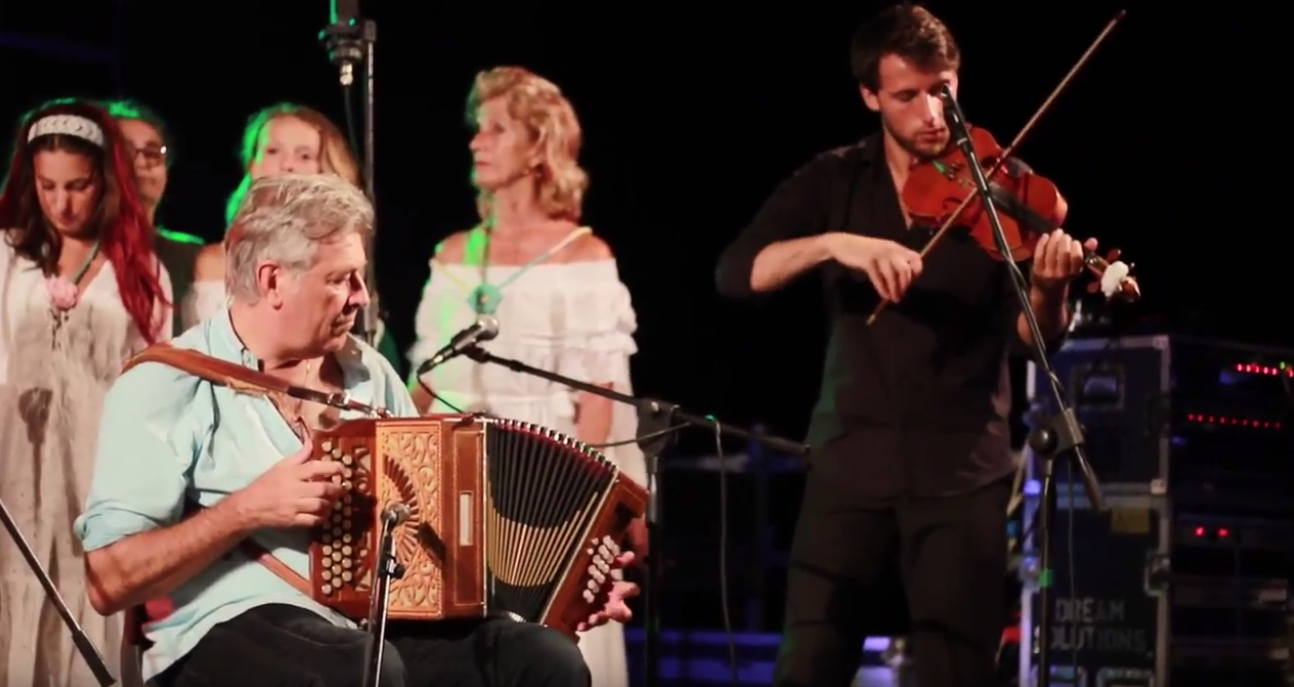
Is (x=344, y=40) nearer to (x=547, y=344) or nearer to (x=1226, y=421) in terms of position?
(x=547, y=344)

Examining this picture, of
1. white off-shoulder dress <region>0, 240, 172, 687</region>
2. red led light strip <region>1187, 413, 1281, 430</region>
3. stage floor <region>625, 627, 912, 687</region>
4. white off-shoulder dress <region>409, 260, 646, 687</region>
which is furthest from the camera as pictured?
stage floor <region>625, 627, 912, 687</region>

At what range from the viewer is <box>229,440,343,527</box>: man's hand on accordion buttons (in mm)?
2602

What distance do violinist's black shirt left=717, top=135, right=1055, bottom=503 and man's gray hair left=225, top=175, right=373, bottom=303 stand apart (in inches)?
39.2

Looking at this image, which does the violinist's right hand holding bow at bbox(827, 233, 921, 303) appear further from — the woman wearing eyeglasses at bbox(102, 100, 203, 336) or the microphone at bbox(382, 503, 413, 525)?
the woman wearing eyeglasses at bbox(102, 100, 203, 336)

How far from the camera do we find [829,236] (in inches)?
132

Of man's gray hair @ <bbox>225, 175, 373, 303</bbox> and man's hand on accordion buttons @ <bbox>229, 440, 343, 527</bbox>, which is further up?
man's gray hair @ <bbox>225, 175, 373, 303</bbox>

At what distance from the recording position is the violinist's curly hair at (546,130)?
15.0 feet

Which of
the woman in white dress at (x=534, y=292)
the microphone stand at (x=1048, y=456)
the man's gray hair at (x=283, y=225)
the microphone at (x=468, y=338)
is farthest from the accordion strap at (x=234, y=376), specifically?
the woman in white dress at (x=534, y=292)

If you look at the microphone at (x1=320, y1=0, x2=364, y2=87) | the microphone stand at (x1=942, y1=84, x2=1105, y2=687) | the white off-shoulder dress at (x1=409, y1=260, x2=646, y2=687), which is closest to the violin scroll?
the microphone stand at (x1=942, y1=84, x2=1105, y2=687)

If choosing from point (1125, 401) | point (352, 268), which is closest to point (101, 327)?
point (352, 268)

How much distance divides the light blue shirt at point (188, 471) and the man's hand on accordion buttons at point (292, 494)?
157 millimetres

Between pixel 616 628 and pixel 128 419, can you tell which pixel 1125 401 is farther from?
pixel 128 419

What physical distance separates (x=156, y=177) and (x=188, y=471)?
5.70 feet

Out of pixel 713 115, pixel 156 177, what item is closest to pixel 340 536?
pixel 156 177
